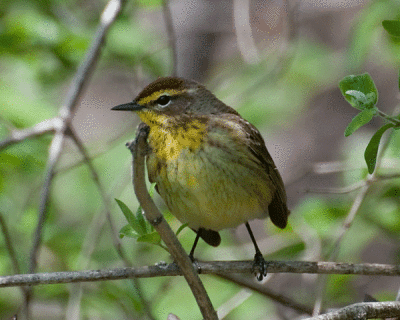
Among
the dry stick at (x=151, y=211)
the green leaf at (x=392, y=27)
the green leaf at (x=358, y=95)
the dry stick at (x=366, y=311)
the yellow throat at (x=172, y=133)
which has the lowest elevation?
the dry stick at (x=366, y=311)

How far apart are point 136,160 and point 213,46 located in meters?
8.58

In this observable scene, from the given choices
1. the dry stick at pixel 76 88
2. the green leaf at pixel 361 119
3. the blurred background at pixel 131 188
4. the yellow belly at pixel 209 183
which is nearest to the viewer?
the green leaf at pixel 361 119

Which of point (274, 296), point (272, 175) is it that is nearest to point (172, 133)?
point (272, 175)

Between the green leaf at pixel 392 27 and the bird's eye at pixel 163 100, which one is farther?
the bird's eye at pixel 163 100

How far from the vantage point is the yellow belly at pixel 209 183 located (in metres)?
3.39

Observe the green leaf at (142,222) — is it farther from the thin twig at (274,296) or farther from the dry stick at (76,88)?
the thin twig at (274,296)

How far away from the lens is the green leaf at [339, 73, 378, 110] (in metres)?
2.48

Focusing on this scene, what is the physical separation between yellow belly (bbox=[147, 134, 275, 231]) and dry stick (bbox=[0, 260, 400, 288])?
0.39m

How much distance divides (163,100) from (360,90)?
1.51 metres

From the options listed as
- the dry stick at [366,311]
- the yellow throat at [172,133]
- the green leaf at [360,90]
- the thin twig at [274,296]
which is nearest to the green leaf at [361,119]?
the green leaf at [360,90]

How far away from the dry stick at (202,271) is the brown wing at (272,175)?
20.0 inches

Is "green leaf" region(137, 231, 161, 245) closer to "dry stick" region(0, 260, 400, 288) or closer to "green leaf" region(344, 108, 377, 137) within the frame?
"dry stick" region(0, 260, 400, 288)

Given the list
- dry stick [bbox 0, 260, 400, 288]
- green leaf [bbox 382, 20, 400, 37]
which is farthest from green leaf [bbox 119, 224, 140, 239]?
green leaf [bbox 382, 20, 400, 37]

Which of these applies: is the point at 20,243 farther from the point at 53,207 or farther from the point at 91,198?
the point at 91,198
